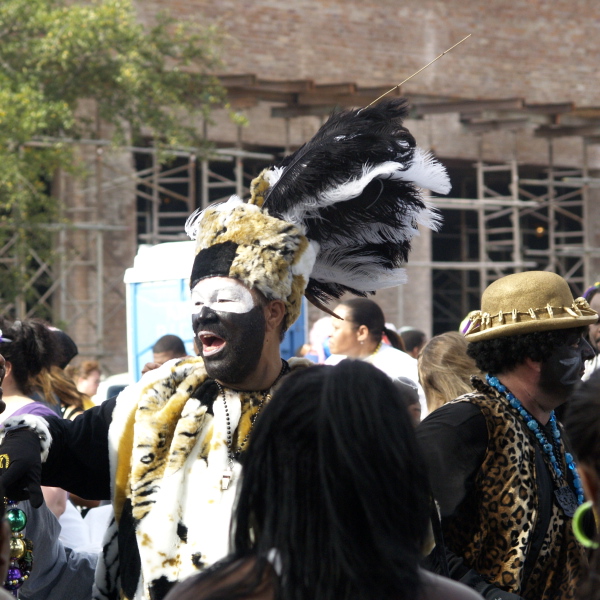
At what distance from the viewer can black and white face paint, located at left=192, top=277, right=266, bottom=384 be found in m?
2.85

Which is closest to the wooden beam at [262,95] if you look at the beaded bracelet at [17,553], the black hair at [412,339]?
the black hair at [412,339]

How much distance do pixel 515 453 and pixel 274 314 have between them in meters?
0.74

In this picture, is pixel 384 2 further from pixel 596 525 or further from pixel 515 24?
pixel 596 525

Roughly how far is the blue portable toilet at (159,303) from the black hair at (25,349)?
142 inches

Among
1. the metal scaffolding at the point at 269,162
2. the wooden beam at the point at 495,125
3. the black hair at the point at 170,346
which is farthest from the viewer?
the wooden beam at the point at 495,125

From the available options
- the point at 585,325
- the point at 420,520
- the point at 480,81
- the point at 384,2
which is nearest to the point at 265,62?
the point at 384,2

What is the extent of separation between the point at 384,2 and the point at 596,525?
17.5 m

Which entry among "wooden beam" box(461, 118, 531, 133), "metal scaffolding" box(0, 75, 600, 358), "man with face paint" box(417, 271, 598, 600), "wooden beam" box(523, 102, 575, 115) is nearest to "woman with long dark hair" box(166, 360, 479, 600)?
"man with face paint" box(417, 271, 598, 600)

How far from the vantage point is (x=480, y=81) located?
19.7 metres

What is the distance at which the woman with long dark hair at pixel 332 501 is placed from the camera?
63.6 inches

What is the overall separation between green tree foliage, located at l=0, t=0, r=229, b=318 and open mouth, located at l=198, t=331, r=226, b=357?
374 inches

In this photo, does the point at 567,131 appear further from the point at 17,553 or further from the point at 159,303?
the point at 17,553

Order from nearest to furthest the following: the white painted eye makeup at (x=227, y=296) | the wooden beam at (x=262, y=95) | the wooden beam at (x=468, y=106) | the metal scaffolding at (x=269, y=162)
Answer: the white painted eye makeup at (x=227, y=296), the metal scaffolding at (x=269, y=162), the wooden beam at (x=262, y=95), the wooden beam at (x=468, y=106)

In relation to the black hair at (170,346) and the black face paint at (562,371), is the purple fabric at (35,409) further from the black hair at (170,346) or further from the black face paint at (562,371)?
the black hair at (170,346)
